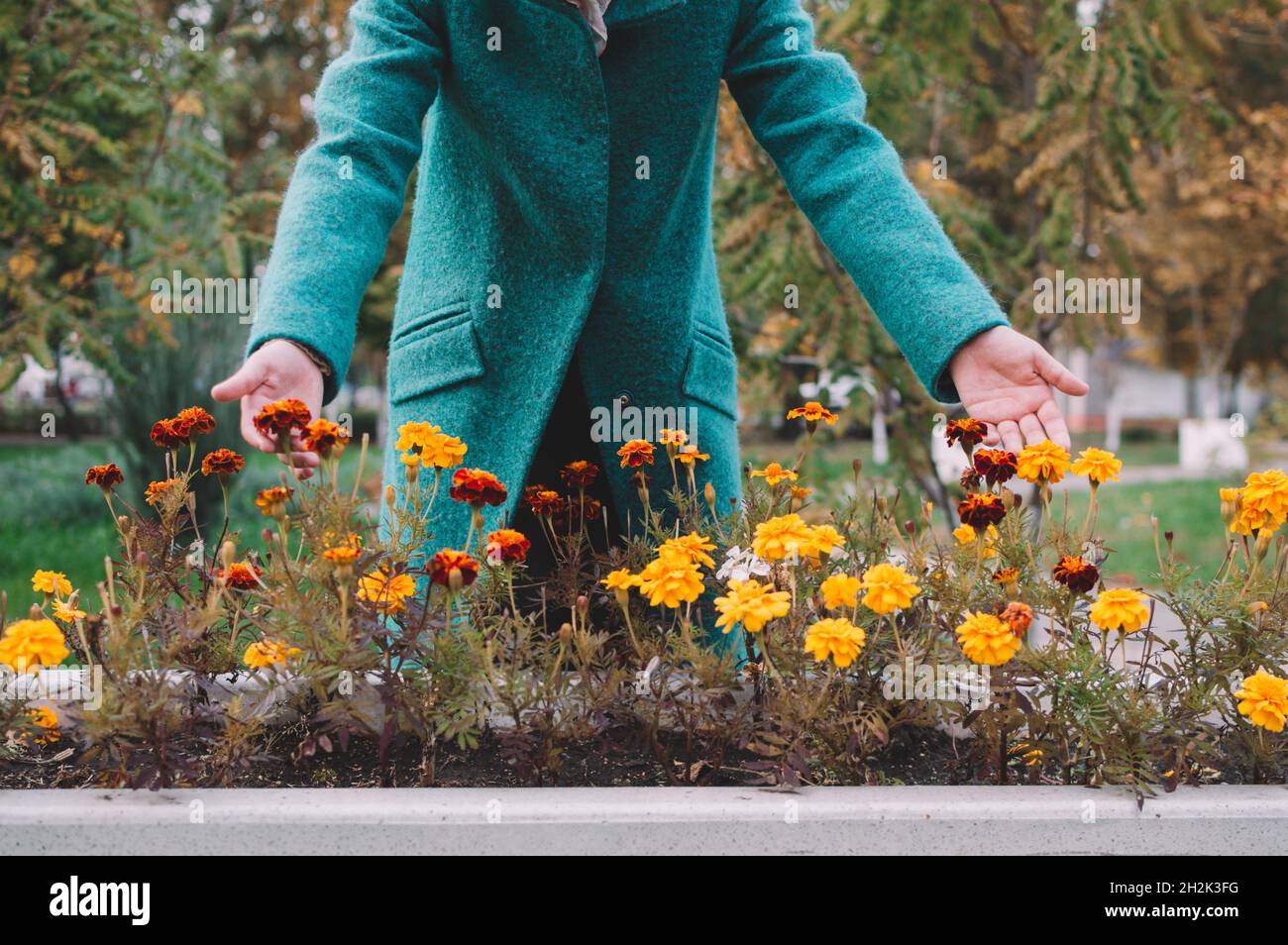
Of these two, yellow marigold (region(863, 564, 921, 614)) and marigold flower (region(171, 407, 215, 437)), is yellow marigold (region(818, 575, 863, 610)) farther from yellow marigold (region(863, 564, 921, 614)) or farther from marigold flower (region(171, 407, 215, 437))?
marigold flower (region(171, 407, 215, 437))

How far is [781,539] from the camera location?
145 cm

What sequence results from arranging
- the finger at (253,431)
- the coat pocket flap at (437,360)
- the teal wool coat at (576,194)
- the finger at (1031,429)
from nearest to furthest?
the finger at (253,431)
the finger at (1031,429)
the teal wool coat at (576,194)
the coat pocket flap at (437,360)

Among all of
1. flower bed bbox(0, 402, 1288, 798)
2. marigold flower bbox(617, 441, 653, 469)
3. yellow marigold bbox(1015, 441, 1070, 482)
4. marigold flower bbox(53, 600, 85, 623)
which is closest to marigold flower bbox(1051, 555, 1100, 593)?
flower bed bbox(0, 402, 1288, 798)

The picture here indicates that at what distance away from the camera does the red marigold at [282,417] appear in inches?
53.9

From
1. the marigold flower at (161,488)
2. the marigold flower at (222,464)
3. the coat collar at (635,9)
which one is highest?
the coat collar at (635,9)

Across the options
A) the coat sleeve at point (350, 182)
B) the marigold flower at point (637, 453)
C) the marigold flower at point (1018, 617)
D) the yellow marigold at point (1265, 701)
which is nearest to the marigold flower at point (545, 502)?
the marigold flower at point (637, 453)

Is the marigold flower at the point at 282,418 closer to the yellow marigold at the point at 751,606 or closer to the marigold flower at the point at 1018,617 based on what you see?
the yellow marigold at the point at 751,606

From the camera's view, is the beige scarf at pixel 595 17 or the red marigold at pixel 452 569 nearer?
the red marigold at pixel 452 569

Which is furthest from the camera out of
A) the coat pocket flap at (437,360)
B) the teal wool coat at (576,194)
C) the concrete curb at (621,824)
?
the coat pocket flap at (437,360)

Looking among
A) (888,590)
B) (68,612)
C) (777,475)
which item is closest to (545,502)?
(777,475)

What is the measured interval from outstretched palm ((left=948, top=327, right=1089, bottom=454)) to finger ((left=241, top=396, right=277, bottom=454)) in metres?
0.94

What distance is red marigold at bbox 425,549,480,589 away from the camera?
1.36m

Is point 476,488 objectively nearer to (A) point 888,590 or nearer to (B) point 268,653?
(B) point 268,653
